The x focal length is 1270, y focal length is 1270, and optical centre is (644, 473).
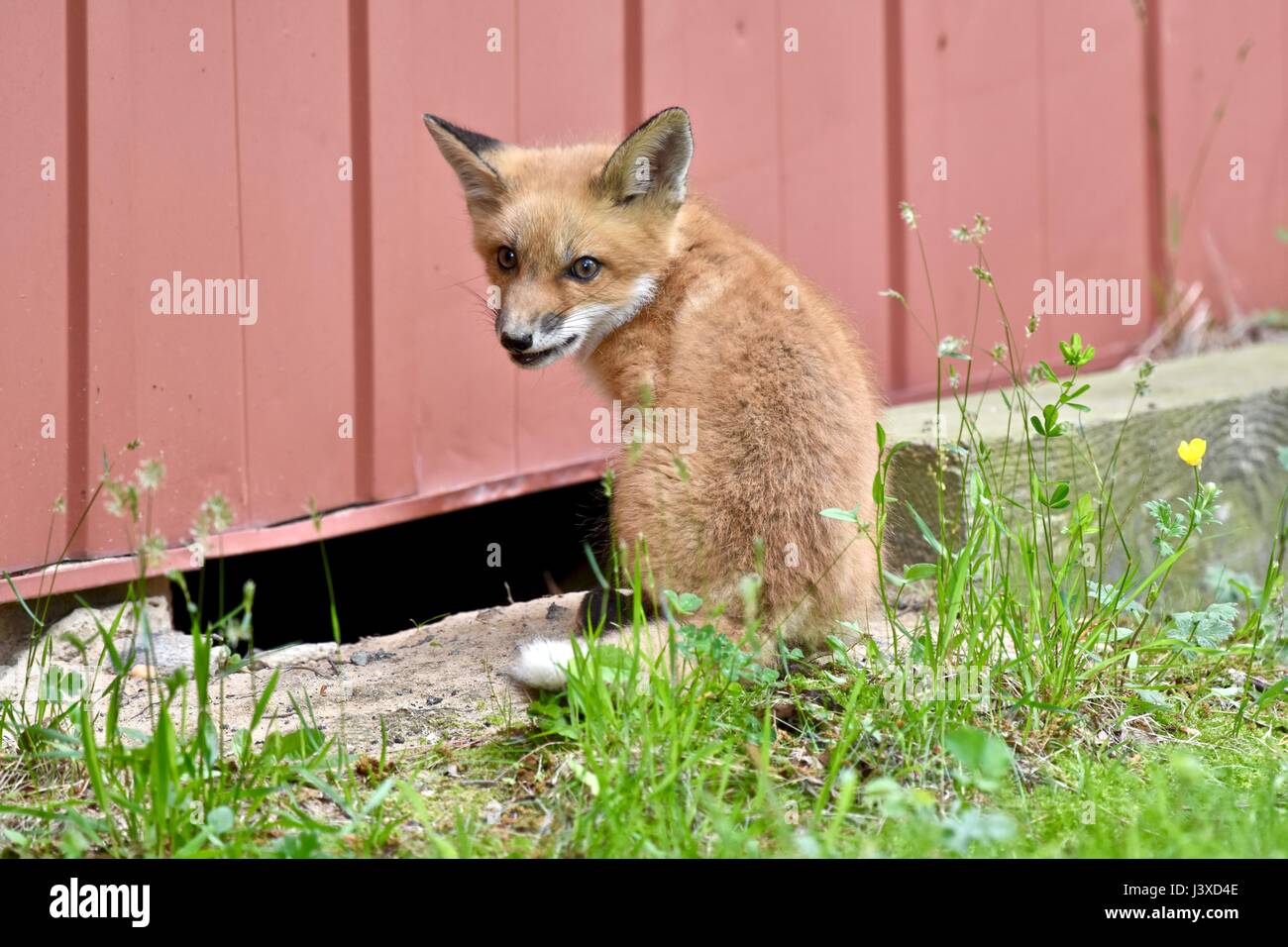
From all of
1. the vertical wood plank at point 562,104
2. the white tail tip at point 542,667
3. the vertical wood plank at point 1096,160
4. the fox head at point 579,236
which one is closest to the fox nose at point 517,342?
the fox head at point 579,236

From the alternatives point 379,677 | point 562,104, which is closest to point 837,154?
point 562,104

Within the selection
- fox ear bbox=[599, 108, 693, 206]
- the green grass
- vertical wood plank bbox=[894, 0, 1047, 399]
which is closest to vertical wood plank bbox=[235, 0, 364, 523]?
fox ear bbox=[599, 108, 693, 206]

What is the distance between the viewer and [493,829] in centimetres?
247

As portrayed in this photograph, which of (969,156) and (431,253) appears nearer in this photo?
(431,253)

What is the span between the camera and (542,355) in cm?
374

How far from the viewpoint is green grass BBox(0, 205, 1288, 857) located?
226cm

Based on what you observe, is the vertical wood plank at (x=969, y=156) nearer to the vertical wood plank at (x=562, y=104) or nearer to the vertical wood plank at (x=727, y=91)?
the vertical wood plank at (x=727, y=91)

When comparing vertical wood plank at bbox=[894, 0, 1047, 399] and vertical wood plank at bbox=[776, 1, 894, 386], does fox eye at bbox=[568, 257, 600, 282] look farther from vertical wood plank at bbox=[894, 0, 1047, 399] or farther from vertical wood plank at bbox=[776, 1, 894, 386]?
vertical wood plank at bbox=[894, 0, 1047, 399]

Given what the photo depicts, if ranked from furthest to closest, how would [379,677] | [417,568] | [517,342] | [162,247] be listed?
[417,568] → [162,247] → [517,342] → [379,677]

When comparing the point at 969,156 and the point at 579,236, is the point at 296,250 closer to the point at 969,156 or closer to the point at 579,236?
the point at 579,236

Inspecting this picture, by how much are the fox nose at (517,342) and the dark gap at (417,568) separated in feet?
4.88

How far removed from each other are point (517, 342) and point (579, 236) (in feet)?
1.27

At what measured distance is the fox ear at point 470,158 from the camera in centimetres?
386
